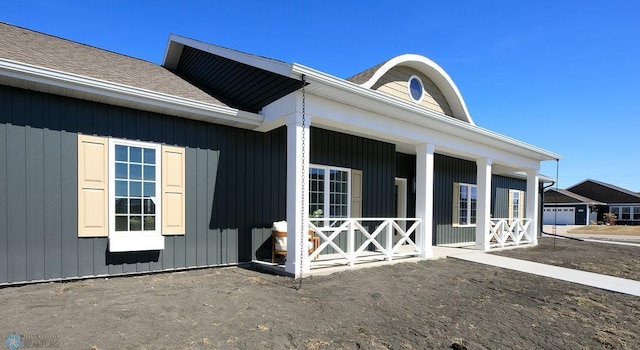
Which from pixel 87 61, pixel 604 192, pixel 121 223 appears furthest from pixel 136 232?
pixel 604 192

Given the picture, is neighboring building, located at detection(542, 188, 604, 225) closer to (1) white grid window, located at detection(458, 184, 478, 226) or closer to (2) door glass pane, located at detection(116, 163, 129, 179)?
(1) white grid window, located at detection(458, 184, 478, 226)

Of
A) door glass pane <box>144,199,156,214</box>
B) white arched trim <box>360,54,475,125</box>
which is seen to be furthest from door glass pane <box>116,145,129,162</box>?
white arched trim <box>360,54,475,125</box>

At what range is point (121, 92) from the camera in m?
5.28

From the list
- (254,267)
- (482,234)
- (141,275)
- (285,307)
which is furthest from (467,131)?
(141,275)

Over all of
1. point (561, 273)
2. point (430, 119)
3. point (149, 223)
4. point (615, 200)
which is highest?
point (430, 119)

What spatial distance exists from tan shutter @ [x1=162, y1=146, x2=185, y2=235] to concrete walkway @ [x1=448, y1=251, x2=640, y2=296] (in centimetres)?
609

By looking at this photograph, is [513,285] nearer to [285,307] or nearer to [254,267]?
[285,307]

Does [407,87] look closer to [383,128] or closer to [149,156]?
[383,128]

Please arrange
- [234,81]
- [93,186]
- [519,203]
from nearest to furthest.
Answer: [93,186] → [234,81] → [519,203]

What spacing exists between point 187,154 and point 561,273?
7465 mm

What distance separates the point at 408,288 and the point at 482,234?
17.7ft

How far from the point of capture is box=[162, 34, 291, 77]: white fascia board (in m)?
5.49

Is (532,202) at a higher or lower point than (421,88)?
lower

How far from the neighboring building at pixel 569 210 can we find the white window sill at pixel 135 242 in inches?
1483
